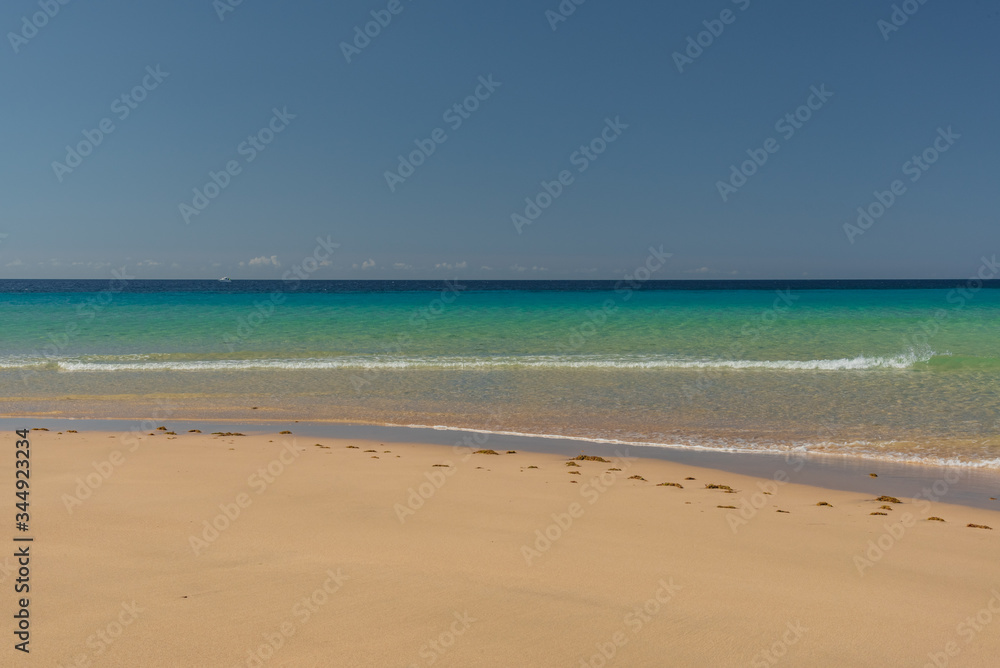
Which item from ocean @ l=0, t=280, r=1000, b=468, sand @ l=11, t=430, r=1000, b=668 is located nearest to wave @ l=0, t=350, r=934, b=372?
ocean @ l=0, t=280, r=1000, b=468

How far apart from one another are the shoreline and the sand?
0.69 meters

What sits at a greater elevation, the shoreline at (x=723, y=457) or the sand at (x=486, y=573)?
the sand at (x=486, y=573)

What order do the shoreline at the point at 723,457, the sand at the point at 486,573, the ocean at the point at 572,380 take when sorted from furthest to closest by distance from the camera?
the ocean at the point at 572,380, the shoreline at the point at 723,457, the sand at the point at 486,573

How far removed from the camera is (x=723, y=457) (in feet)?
31.2

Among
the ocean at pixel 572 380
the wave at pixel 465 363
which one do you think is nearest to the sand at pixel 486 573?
the ocean at pixel 572 380

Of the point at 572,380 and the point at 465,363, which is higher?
the point at 572,380

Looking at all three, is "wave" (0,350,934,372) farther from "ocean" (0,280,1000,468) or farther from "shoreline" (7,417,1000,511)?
"shoreline" (7,417,1000,511)

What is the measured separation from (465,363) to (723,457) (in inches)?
478

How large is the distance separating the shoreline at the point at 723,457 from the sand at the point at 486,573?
2.25ft

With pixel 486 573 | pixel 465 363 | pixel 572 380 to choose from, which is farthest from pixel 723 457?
pixel 465 363

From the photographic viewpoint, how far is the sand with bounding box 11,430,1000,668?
12.2 ft

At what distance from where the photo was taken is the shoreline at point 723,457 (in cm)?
789

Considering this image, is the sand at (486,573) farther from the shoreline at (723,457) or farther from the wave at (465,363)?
the wave at (465,363)

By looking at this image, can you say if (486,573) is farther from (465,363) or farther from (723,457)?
(465,363)
